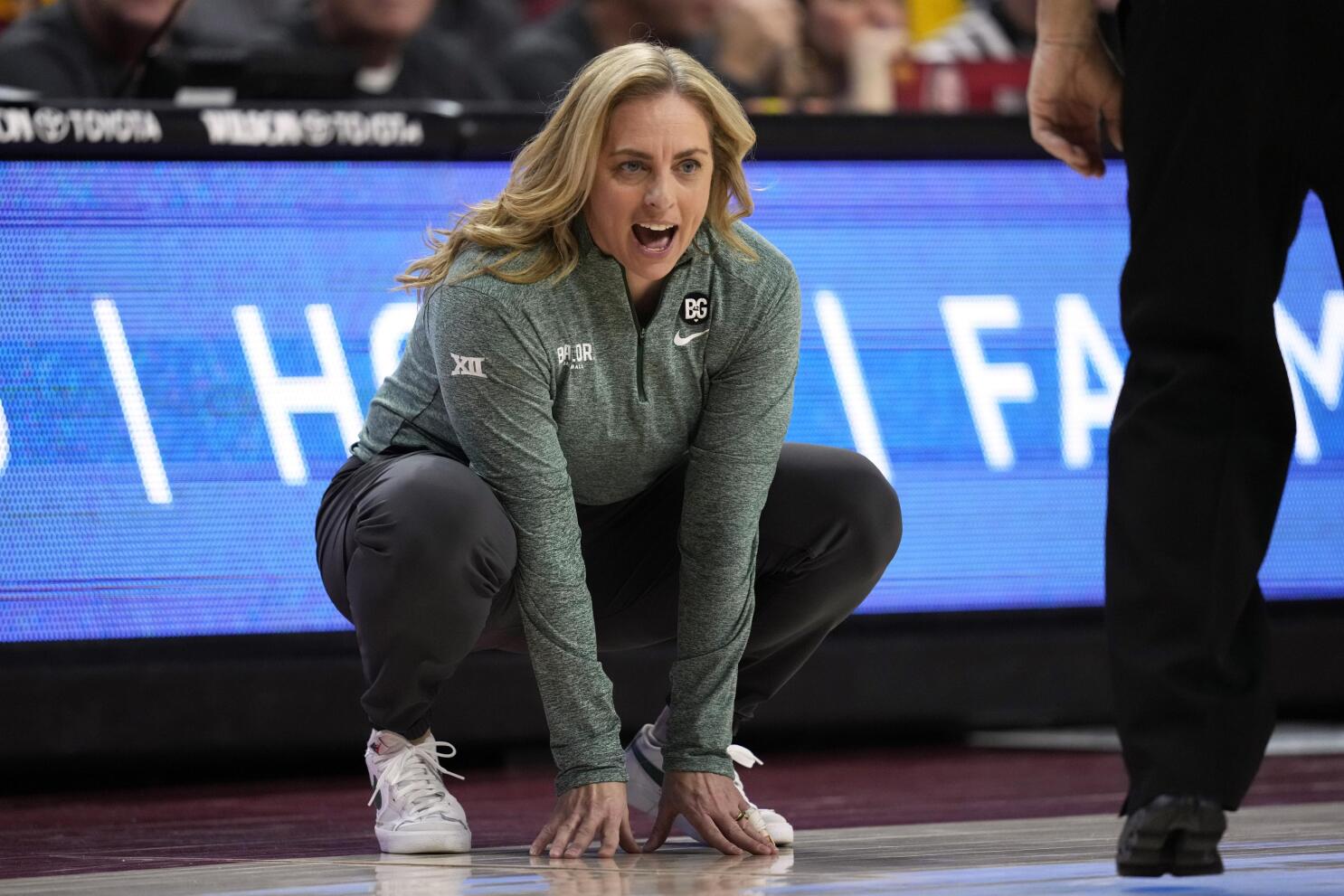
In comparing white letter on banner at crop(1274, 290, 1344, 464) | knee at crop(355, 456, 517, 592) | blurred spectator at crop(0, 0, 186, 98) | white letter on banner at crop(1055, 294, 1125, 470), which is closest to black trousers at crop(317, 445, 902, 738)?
knee at crop(355, 456, 517, 592)

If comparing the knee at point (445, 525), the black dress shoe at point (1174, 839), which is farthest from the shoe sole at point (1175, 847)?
the knee at point (445, 525)

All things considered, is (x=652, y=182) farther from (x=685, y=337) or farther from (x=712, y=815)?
(x=712, y=815)

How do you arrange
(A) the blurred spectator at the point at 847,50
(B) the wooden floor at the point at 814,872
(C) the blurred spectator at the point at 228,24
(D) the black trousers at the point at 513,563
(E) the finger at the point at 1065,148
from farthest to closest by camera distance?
(A) the blurred spectator at the point at 847,50 < (C) the blurred spectator at the point at 228,24 < (D) the black trousers at the point at 513,563 < (E) the finger at the point at 1065,148 < (B) the wooden floor at the point at 814,872

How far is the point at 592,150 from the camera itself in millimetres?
2381

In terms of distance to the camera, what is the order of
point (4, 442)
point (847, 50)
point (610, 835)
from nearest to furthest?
point (610, 835), point (4, 442), point (847, 50)

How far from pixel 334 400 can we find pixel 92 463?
1.44 ft

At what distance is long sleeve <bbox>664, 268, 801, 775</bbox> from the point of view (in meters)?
2.43

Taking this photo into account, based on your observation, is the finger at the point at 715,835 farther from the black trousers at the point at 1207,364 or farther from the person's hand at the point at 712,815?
the black trousers at the point at 1207,364

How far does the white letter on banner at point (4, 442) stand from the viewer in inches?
130

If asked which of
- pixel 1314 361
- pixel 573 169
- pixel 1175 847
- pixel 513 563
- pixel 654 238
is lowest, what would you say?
pixel 1314 361

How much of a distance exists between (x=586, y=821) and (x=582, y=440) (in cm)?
49

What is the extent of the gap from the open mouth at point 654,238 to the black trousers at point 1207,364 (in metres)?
0.74

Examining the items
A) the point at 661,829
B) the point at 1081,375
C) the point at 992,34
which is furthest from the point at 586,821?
the point at 992,34

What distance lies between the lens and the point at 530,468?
7.75 ft
